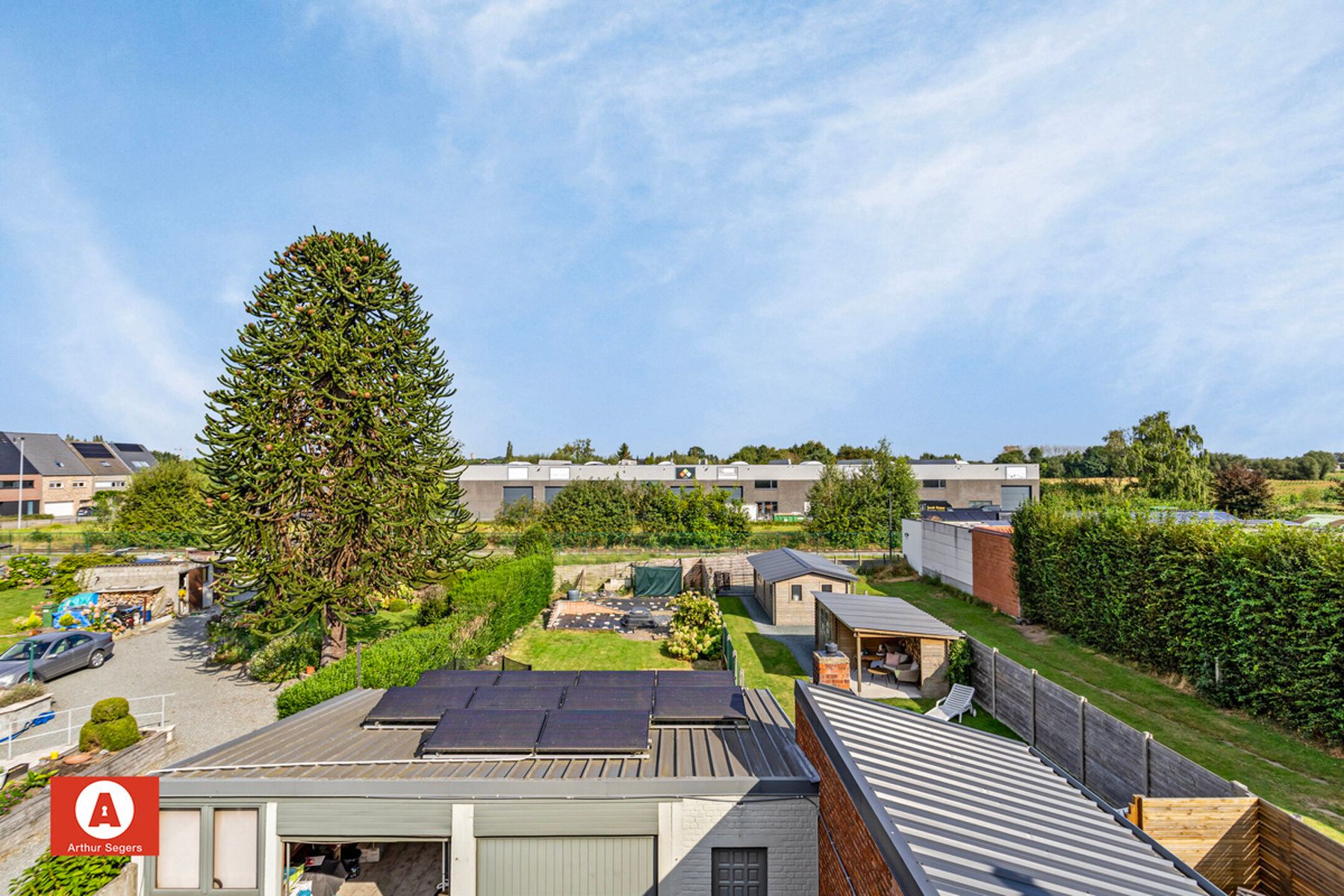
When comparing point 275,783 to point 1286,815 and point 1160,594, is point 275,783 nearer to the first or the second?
point 1286,815

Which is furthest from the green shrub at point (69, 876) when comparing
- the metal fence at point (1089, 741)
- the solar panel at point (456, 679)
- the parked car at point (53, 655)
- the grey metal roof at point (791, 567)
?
the grey metal roof at point (791, 567)

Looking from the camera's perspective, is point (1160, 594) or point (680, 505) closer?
point (1160, 594)

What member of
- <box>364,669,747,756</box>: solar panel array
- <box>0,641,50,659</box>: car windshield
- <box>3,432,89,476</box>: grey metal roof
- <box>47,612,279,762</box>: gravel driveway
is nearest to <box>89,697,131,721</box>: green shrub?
<box>47,612,279,762</box>: gravel driveway

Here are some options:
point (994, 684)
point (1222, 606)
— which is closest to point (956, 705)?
point (994, 684)

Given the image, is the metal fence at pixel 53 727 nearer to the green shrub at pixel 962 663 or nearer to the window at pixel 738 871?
the window at pixel 738 871

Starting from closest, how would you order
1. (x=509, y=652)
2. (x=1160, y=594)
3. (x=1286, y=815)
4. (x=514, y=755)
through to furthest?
(x=1286, y=815) < (x=514, y=755) < (x=1160, y=594) < (x=509, y=652)

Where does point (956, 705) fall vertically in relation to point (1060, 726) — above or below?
below

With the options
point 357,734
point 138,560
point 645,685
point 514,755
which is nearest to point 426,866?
point 357,734

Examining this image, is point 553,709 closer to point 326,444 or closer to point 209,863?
point 209,863
